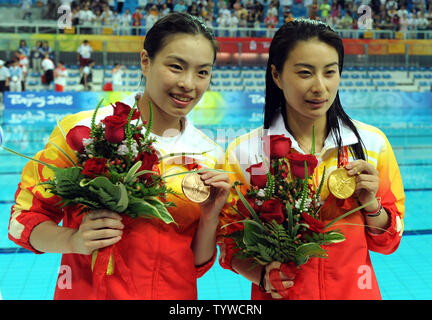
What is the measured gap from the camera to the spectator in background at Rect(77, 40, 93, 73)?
592 inches

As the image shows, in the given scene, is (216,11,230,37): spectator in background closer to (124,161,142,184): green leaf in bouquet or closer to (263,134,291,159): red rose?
(263,134,291,159): red rose

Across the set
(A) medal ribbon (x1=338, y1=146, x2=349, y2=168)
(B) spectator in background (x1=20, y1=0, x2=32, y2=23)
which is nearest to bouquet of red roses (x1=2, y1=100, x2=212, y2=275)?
(A) medal ribbon (x1=338, y1=146, x2=349, y2=168)

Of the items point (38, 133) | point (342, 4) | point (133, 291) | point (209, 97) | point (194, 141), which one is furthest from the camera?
point (342, 4)

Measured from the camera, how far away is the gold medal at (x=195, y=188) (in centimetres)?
128

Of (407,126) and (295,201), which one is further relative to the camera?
(407,126)

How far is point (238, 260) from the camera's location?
4.86 ft

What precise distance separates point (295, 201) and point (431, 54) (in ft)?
60.7

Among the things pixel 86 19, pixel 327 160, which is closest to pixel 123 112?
pixel 327 160

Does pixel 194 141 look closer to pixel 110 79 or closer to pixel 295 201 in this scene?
pixel 295 201

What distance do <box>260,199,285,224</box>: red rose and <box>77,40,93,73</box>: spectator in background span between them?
14.8 meters

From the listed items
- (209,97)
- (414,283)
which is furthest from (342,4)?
(414,283)

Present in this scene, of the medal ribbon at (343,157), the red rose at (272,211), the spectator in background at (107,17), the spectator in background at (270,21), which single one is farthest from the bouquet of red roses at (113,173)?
the spectator in background at (270,21)

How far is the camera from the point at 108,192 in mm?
1181

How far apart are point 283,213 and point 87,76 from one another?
568 inches
